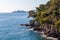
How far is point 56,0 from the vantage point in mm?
91562

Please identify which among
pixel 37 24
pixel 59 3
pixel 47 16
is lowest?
pixel 37 24

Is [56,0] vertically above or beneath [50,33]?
above

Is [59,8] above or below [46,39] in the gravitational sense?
above

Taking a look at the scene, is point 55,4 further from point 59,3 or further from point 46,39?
point 46,39

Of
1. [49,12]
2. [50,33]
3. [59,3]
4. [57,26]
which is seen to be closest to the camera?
[57,26]

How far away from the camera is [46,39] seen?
3039 inches

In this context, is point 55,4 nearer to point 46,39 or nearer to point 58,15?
point 58,15

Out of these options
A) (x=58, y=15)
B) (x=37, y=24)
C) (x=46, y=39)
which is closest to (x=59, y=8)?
(x=58, y=15)

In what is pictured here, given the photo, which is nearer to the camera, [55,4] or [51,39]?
[51,39]

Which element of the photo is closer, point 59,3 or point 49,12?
point 59,3

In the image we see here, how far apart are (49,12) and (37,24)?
21.6 m

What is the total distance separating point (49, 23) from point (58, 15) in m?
6.87

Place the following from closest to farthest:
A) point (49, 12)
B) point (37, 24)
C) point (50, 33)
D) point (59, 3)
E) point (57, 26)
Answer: point (57, 26), point (50, 33), point (59, 3), point (49, 12), point (37, 24)

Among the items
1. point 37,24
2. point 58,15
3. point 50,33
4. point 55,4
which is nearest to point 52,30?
point 50,33
